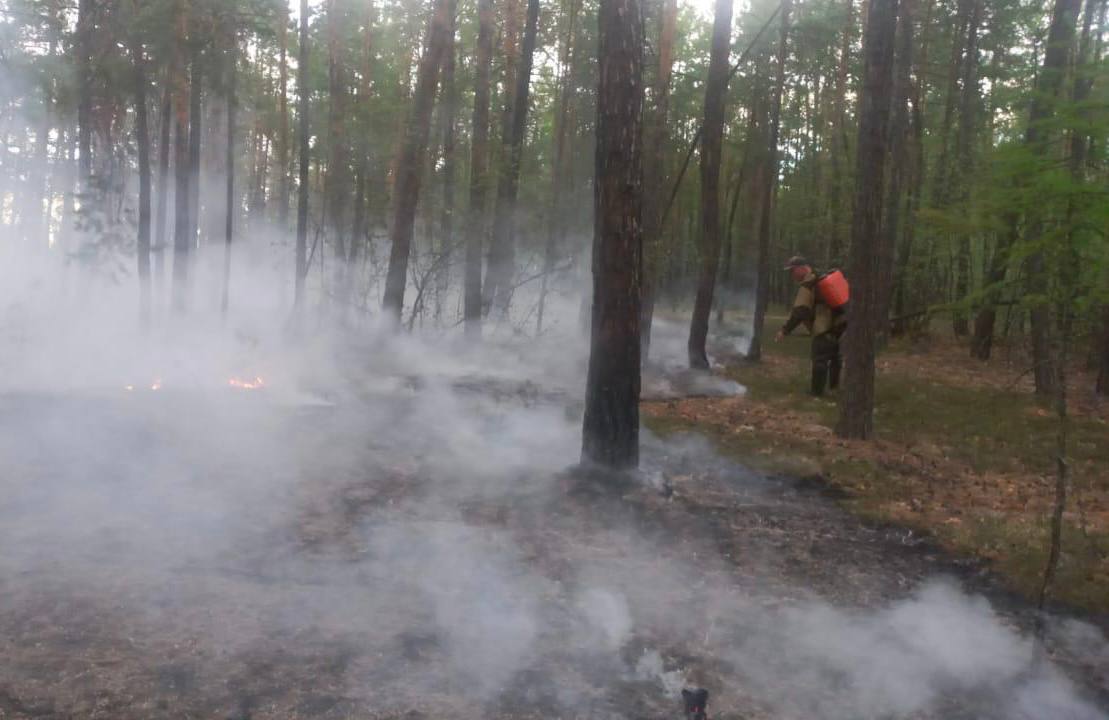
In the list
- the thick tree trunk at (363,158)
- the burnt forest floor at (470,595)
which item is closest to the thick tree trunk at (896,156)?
the burnt forest floor at (470,595)

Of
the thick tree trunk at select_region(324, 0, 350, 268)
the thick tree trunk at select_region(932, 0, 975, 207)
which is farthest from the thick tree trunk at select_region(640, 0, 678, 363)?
the thick tree trunk at select_region(324, 0, 350, 268)

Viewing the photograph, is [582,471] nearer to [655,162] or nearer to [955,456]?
[955,456]

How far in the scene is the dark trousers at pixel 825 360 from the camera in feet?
42.8

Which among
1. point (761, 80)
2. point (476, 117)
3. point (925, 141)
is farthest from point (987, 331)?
point (476, 117)

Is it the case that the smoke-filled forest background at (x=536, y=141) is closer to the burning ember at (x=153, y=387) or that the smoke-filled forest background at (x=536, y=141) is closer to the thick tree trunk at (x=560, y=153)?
the thick tree trunk at (x=560, y=153)

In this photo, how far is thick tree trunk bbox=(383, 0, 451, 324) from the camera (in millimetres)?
17438

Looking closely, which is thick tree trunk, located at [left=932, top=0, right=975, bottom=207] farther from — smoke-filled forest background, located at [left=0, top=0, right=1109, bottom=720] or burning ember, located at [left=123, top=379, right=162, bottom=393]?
burning ember, located at [left=123, top=379, right=162, bottom=393]

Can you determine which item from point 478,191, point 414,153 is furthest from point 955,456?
point 478,191

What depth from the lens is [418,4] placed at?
3319 cm

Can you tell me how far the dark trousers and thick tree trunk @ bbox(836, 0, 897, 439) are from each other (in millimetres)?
2643

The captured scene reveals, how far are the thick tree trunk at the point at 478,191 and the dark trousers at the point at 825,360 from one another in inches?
293

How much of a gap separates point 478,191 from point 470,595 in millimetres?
14756

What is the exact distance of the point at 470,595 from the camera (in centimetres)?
509

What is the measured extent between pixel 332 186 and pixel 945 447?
24561 millimetres
